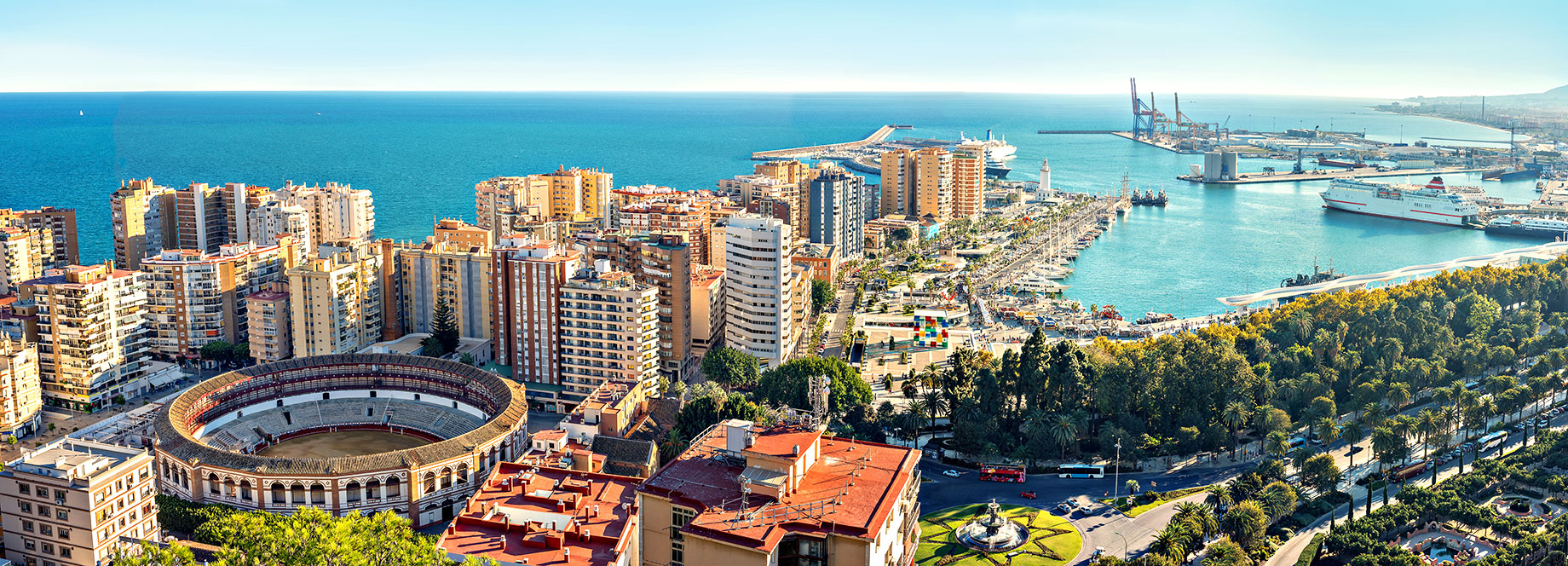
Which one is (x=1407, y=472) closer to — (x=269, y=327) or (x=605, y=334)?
(x=605, y=334)

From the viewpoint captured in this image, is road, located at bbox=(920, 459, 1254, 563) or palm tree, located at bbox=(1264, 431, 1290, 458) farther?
palm tree, located at bbox=(1264, 431, 1290, 458)

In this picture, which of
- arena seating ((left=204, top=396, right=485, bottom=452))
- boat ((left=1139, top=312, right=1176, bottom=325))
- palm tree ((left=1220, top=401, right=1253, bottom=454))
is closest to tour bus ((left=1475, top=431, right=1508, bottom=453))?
palm tree ((left=1220, top=401, right=1253, bottom=454))

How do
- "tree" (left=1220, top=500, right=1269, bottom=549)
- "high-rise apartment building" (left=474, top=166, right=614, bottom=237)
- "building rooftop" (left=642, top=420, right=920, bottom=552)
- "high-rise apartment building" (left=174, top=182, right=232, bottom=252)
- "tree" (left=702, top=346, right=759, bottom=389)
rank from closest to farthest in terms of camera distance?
"building rooftop" (left=642, top=420, right=920, bottom=552) < "tree" (left=1220, top=500, right=1269, bottom=549) < "tree" (left=702, top=346, right=759, bottom=389) < "high-rise apartment building" (left=174, top=182, right=232, bottom=252) < "high-rise apartment building" (left=474, top=166, right=614, bottom=237)

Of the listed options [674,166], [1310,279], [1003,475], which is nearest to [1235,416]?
[1003,475]

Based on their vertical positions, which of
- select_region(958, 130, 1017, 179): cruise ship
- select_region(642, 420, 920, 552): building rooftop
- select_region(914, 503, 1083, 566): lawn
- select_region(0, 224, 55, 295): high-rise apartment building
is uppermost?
select_region(958, 130, 1017, 179): cruise ship

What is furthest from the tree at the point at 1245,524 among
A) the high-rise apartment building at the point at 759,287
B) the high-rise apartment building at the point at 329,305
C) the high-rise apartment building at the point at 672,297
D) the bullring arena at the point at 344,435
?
the high-rise apartment building at the point at 329,305

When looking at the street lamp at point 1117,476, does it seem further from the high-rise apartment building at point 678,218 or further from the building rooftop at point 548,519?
the high-rise apartment building at point 678,218

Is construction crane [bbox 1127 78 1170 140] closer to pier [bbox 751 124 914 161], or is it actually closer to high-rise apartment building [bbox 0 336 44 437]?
pier [bbox 751 124 914 161]
